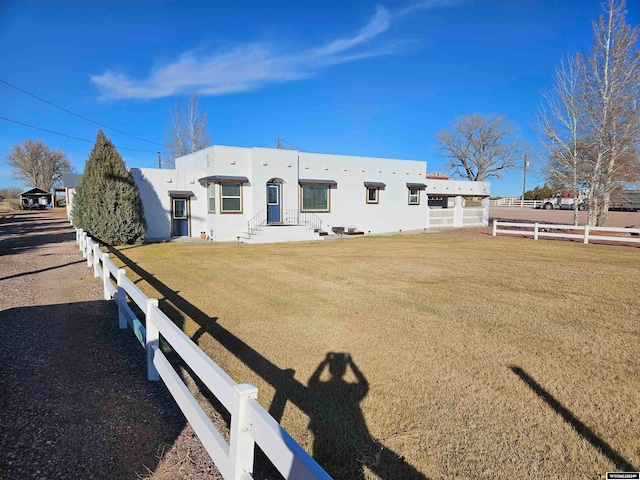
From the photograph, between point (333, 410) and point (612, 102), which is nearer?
point (333, 410)

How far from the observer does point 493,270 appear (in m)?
10.1

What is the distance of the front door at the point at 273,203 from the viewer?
1936cm

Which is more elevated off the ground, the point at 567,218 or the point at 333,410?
the point at 567,218

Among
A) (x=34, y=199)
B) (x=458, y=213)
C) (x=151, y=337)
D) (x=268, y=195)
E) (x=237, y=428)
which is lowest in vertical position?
(x=151, y=337)

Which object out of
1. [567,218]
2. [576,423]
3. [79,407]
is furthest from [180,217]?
[567,218]

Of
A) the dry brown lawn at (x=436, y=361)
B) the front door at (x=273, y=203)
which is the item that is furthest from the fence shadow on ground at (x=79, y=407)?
the front door at (x=273, y=203)

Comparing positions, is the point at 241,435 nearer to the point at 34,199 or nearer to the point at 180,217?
the point at 180,217

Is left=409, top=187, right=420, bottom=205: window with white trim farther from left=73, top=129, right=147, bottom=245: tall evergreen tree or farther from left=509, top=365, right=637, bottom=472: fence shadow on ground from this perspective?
left=509, top=365, right=637, bottom=472: fence shadow on ground

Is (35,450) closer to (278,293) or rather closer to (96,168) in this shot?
(278,293)

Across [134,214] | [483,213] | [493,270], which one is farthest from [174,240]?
[483,213]

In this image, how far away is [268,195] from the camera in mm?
19344

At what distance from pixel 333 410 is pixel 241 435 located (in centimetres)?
154

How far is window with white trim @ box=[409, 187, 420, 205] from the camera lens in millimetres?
24436

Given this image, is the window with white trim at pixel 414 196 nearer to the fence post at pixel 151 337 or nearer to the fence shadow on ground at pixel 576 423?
the fence shadow on ground at pixel 576 423
